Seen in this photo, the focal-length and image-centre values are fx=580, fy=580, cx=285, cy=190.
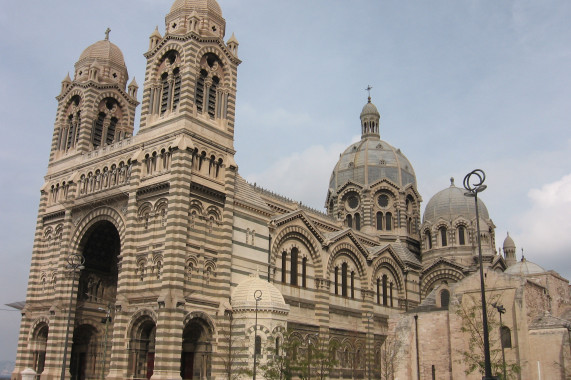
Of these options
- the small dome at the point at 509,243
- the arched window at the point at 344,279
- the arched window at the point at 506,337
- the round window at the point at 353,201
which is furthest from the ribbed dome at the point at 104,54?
the small dome at the point at 509,243

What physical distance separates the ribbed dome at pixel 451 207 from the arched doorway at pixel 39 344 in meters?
40.1

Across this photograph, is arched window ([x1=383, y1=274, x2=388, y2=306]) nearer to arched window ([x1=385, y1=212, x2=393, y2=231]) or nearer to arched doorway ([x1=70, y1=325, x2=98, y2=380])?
arched window ([x1=385, y1=212, x2=393, y2=231])

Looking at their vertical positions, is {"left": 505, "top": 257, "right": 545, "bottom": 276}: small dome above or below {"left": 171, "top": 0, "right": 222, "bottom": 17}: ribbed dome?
below

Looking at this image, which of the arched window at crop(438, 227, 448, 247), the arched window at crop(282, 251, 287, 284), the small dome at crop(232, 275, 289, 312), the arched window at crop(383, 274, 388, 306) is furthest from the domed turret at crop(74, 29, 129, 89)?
the arched window at crop(438, 227, 448, 247)

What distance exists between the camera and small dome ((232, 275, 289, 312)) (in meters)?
36.3

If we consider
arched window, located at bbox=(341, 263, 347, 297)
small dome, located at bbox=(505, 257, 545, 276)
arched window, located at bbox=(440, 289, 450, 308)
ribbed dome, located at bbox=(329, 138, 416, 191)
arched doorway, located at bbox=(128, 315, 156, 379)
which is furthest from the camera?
ribbed dome, located at bbox=(329, 138, 416, 191)

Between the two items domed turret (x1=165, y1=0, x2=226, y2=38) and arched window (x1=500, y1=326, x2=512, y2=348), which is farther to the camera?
arched window (x1=500, y1=326, x2=512, y2=348)

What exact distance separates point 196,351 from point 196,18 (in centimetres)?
2226

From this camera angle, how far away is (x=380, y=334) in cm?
5131

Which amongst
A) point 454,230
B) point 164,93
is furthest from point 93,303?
point 454,230

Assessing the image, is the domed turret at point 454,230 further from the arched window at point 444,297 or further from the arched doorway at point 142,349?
the arched doorway at point 142,349

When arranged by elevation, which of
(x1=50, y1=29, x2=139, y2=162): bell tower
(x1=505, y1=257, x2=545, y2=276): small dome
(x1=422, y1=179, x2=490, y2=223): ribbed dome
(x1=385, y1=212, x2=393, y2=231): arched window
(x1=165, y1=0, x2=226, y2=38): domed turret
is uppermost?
(x1=165, y1=0, x2=226, y2=38): domed turret

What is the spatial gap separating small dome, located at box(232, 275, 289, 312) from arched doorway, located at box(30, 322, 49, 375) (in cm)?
1457

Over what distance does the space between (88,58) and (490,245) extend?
142 feet
